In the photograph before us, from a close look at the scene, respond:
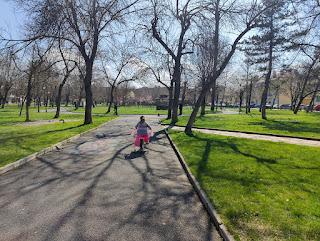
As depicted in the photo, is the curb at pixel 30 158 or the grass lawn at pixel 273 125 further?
the grass lawn at pixel 273 125

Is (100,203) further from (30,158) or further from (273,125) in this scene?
(273,125)

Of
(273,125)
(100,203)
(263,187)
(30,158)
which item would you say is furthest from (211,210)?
(273,125)

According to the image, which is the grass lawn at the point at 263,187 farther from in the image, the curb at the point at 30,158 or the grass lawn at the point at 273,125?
the curb at the point at 30,158

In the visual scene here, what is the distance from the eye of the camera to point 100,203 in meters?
3.84

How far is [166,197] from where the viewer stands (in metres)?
4.15

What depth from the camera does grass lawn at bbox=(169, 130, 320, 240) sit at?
294 cm

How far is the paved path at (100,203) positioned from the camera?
2.98m

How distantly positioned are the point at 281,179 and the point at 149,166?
3674 mm

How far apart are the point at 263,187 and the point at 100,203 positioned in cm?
358

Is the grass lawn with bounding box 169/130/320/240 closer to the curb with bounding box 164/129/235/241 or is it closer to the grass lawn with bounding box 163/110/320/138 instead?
the curb with bounding box 164/129/235/241

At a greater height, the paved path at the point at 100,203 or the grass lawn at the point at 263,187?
the grass lawn at the point at 263,187

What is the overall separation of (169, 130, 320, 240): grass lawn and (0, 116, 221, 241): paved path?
480 mm

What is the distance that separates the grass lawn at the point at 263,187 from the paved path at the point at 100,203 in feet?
1.57

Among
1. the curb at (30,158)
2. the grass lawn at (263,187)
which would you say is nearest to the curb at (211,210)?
the grass lawn at (263,187)
